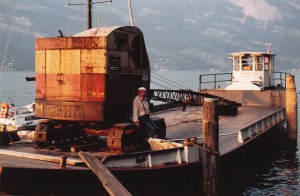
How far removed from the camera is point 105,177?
10.1 metres

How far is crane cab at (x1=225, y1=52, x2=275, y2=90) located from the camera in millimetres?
32375

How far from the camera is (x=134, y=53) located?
48.2 ft

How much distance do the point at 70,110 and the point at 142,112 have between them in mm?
2514

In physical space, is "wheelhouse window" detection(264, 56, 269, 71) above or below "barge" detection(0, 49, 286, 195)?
above

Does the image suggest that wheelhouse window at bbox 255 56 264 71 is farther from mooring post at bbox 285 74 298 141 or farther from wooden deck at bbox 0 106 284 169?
mooring post at bbox 285 74 298 141

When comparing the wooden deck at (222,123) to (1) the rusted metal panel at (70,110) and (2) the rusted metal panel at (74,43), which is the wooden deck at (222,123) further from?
(2) the rusted metal panel at (74,43)

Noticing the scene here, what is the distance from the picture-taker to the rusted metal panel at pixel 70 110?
1319 centimetres

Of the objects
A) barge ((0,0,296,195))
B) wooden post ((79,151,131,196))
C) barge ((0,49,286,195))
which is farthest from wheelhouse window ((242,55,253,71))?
wooden post ((79,151,131,196))

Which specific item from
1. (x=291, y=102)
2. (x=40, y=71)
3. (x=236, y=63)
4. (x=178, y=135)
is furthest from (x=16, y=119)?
(x=291, y=102)

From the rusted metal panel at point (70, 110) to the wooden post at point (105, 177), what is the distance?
2.45 m

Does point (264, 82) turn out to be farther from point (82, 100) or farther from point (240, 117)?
point (82, 100)

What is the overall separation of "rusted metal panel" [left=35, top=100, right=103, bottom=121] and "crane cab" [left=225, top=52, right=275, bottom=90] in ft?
68.2

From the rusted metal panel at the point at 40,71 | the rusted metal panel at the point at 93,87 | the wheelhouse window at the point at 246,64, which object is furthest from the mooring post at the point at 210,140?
the wheelhouse window at the point at 246,64

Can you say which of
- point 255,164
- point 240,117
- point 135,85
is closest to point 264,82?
point 240,117
